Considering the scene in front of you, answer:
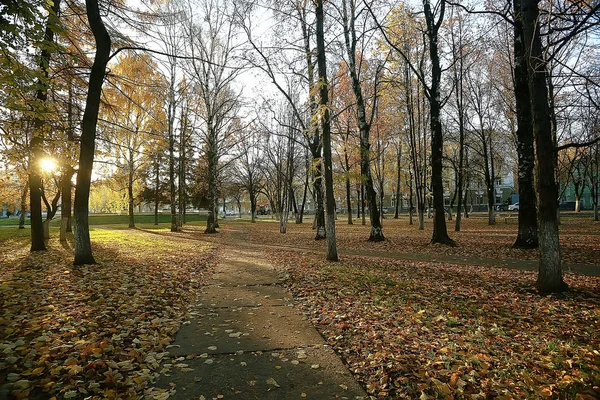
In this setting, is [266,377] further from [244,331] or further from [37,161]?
[37,161]

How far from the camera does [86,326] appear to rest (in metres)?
4.12

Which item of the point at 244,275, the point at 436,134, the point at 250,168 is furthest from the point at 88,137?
the point at 250,168

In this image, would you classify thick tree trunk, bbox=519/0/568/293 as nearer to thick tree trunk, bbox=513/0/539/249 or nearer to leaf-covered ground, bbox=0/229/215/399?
thick tree trunk, bbox=513/0/539/249

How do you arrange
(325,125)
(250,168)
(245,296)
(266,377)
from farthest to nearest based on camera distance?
(250,168), (325,125), (245,296), (266,377)

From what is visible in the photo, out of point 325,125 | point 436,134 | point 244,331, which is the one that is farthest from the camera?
point 436,134

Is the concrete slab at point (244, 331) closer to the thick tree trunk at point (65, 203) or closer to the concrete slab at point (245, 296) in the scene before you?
the concrete slab at point (245, 296)

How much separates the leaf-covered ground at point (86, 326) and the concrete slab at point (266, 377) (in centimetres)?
34

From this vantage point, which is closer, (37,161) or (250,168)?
(37,161)

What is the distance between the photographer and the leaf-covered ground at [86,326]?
2.98m

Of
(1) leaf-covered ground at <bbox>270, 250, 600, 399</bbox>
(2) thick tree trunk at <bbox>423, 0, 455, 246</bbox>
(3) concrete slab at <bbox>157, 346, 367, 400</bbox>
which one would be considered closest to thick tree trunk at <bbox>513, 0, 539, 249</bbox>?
(2) thick tree trunk at <bbox>423, 0, 455, 246</bbox>

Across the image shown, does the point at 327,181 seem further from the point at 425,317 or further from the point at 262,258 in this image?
the point at 425,317

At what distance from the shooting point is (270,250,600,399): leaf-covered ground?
299 cm

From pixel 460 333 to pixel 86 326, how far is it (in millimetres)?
5100

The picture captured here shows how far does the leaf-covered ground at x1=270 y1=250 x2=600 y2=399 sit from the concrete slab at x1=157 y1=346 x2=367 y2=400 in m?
0.28
